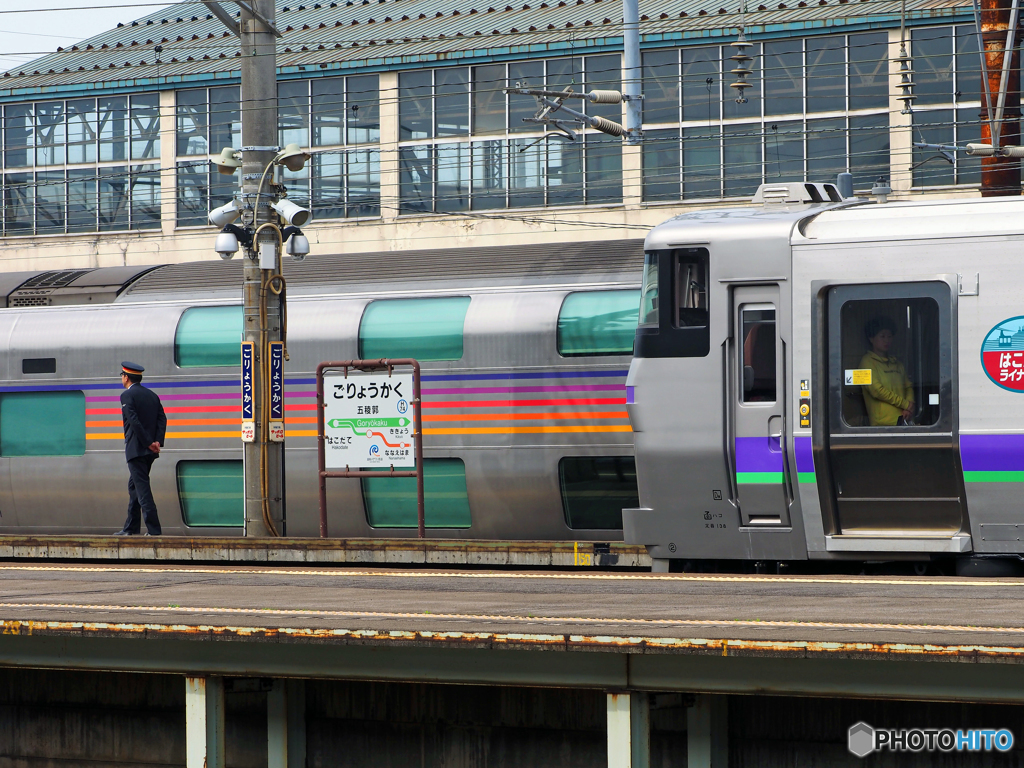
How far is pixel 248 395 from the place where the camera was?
14086 mm

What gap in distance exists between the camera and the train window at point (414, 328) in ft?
44.5

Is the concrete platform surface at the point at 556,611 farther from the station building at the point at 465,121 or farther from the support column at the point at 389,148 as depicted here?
→ the support column at the point at 389,148

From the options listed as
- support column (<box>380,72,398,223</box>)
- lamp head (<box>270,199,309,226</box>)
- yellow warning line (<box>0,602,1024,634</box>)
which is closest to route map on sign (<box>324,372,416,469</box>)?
lamp head (<box>270,199,309,226</box>)

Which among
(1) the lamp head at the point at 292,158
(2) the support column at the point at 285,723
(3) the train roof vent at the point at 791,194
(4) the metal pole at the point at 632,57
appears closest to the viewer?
(2) the support column at the point at 285,723

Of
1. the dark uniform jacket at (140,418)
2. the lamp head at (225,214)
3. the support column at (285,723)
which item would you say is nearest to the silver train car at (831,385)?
the support column at (285,723)

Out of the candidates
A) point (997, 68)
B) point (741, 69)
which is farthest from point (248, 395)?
point (741, 69)

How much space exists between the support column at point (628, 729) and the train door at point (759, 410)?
16.7 ft

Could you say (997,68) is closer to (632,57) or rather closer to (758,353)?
(632,57)

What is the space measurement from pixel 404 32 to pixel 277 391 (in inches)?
874

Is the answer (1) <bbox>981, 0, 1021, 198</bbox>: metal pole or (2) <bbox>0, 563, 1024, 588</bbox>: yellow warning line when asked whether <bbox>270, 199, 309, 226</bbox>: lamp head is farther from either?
(1) <bbox>981, 0, 1021, 198</bbox>: metal pole

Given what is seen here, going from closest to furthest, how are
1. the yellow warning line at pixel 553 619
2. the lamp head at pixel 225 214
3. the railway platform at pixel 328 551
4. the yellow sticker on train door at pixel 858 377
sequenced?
the yellow warning line at pixel 553 619, the yellow sticker on train door at pixel 858 377, the railway platform at pixel 328 551, the lamp head at pixel 225 214

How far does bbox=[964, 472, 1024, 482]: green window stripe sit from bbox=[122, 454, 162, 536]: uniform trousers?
7636 mm

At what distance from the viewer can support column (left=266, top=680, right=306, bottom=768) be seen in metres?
6.66

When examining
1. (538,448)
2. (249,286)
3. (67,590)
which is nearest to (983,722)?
(67,590)
